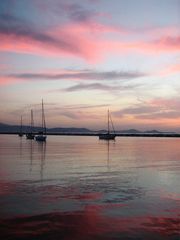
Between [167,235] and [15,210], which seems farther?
[15,210]

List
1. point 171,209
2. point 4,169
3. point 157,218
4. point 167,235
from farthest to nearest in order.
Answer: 1. point 4,169
2. point 171,209
3. point 157,218
4. point 167,235

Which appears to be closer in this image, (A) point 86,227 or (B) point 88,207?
(A) point 86,227

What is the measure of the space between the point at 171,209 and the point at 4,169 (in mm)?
20298

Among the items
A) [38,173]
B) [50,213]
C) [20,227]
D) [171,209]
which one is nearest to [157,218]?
[171,209]

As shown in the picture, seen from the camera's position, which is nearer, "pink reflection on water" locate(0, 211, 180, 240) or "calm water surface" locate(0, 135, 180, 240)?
"pink reflection on water" locate(0, 211, 180, 240)

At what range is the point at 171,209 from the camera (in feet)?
59.2

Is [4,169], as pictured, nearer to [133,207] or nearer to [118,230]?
[133,207]

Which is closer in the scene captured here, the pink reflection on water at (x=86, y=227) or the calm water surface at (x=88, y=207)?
the pink reflection on water at (x=86, y=227)

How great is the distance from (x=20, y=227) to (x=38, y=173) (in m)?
17.2

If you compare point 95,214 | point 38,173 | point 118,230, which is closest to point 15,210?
point 95,214

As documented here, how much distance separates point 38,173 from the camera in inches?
1225

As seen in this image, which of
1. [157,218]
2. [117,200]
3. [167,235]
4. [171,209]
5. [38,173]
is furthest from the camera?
[38,173]

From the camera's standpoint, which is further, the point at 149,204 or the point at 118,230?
the point at 149,204

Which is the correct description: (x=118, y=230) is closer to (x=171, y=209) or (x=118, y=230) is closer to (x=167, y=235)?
(x=167, y=235)
